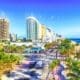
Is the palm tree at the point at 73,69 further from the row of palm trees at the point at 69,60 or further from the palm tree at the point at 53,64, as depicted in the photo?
the palm tree at the point at 53,64

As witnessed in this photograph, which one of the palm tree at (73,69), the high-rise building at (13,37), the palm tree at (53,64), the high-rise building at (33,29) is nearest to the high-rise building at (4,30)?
the high-rise building at (13,37)

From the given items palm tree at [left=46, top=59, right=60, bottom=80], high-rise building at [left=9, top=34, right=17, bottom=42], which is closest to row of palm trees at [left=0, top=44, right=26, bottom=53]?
high-rise building at [left=9, top=34, right=17, bottom=42]

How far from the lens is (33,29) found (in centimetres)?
492

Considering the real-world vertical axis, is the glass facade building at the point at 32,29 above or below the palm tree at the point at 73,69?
above

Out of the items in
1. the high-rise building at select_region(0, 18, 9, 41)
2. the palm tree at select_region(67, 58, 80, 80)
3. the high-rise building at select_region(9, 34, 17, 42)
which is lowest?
the palm tree at select_region(67, 58, 80, 80)

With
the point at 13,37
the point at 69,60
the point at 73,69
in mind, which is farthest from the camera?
the point at 13,37

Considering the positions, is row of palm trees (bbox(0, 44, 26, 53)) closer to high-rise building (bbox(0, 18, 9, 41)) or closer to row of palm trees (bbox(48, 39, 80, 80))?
high-rise building (bbox(0, 18, 9, 41))

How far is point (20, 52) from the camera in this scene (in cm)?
487

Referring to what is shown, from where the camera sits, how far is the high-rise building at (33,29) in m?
4.81

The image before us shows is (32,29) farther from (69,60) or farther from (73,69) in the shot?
(73,69)

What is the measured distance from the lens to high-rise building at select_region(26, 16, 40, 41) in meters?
4.81

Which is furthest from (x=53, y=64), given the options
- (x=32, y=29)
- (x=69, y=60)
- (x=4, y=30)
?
(x=4, y=30)

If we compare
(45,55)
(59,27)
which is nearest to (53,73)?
(45,55)

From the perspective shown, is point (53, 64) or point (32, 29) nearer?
point (53, 64)
